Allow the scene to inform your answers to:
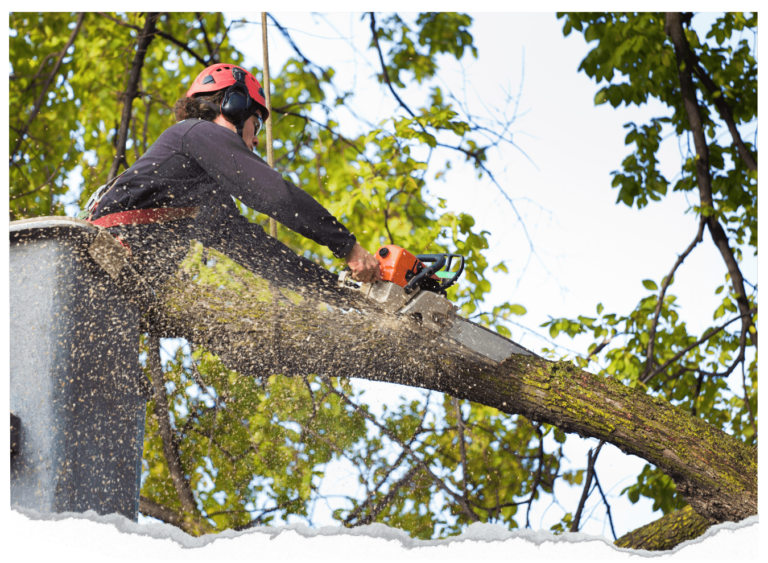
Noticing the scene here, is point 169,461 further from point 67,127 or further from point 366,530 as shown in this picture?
point 67,127

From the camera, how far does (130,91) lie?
5.43m

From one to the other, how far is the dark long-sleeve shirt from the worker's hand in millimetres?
35

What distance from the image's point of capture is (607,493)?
470 centimetres

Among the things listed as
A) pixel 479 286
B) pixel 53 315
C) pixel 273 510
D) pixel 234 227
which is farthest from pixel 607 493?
pixel 53 315

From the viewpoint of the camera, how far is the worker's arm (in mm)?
2855

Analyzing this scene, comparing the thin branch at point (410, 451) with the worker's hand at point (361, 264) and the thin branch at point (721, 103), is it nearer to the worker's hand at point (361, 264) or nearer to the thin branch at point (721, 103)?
the worker's hand at point (361, 264)

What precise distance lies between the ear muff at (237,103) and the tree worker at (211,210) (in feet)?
1.04

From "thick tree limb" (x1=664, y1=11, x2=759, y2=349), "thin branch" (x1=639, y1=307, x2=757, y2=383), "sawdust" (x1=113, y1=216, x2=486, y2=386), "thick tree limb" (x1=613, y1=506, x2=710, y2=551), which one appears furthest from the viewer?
"thick tree limb" (x1=664, y1=11, x2=759, y2=349)

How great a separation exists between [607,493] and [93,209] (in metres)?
3.94

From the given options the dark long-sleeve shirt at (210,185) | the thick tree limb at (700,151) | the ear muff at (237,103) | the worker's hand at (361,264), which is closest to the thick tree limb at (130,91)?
the ear muff at (237,103)

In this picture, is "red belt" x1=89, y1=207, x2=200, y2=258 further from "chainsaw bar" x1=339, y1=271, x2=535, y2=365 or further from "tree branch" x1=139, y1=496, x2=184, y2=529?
"tree branch" x1=139, y1=496, x2=184, y2=529

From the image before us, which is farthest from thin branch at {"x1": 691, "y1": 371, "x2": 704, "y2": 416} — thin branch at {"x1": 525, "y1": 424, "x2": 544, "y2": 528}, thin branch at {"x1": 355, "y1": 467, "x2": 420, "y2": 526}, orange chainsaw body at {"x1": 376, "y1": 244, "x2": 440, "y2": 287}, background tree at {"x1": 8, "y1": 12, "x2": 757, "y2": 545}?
orange chainsaw body at {"x1": 376, "y1": 244, "x2": 440, "y2": 287}

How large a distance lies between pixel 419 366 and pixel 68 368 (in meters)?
1.47

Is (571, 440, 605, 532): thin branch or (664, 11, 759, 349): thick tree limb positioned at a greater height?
(664, 11, 759, 349): thick tree limb
